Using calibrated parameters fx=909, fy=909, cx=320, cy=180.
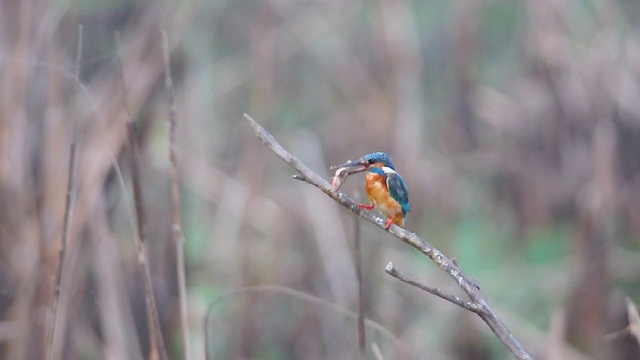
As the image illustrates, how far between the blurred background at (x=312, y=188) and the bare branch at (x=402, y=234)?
1166 millimetres

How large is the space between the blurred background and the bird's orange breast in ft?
3.78

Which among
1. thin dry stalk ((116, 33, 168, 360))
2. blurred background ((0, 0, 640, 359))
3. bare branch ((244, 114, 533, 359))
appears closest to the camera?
bare branch ((244, 114, 533, 359))

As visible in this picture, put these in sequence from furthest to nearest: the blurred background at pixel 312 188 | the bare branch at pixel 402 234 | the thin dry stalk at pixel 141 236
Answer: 1. the blurred background at pixel 312 188
2. the thin dry stalk at pixel 141 236
3. the bare branch at pixel 402 234

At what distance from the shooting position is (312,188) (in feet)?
10.2

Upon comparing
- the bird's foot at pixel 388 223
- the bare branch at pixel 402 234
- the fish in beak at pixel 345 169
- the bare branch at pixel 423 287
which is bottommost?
the bare branch at pixel 423 287

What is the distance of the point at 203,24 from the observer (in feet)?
13.4

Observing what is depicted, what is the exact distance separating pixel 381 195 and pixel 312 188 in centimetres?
212

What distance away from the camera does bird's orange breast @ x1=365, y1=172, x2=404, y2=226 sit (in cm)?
99

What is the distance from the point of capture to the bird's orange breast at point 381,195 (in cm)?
99

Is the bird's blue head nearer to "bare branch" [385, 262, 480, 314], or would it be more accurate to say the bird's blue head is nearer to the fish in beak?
the fish in beak

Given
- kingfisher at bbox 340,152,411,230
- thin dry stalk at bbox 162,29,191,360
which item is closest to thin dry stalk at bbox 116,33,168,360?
thin dry stalk at bbox 162,29,191,360

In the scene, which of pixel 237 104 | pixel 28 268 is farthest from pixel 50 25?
pixel 237 104

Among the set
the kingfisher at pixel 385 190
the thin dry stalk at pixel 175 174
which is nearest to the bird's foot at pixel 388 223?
the kingfisher at pixel 385 190

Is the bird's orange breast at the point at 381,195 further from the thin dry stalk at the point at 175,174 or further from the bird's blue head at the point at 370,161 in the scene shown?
the thin dry stalk at the point at 175,174
